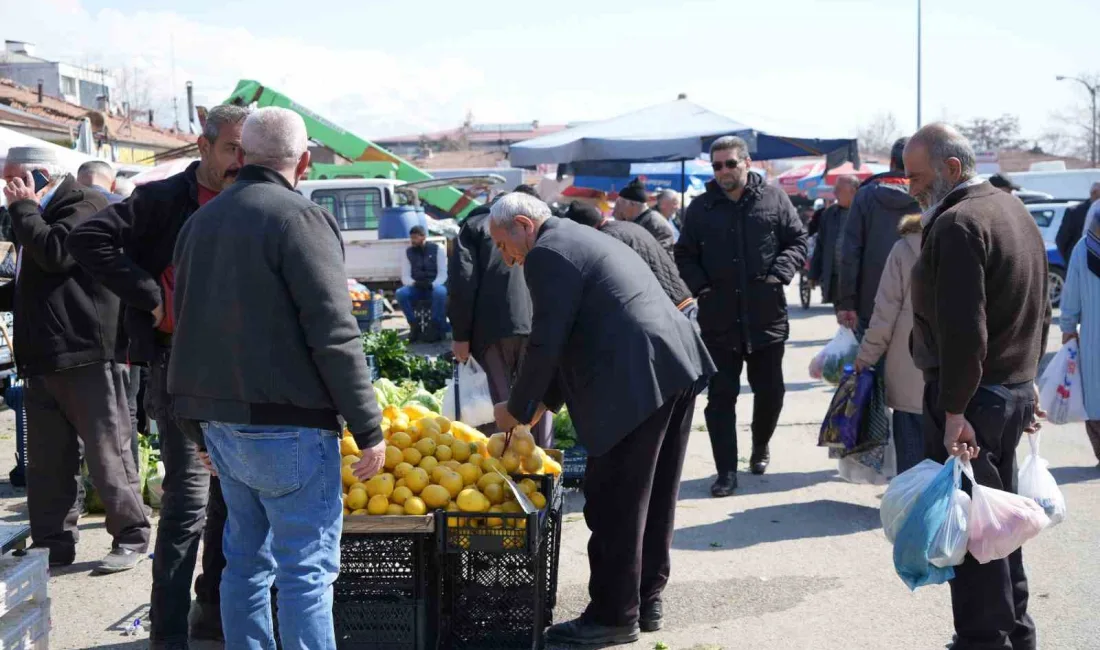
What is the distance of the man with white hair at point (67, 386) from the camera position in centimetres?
558

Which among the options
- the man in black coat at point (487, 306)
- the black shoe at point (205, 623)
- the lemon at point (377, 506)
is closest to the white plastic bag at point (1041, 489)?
the lemon at point (377, 506)

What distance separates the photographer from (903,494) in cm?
414

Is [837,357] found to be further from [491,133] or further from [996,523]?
[491,133]

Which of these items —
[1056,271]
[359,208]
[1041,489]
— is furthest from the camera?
[359,208]

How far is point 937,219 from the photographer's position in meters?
3.96

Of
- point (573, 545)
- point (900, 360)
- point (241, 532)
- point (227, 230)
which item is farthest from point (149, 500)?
point (900, 360)

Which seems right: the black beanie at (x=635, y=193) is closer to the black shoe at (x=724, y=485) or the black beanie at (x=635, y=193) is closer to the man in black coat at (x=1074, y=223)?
the black shoe at (x=724, y=485)

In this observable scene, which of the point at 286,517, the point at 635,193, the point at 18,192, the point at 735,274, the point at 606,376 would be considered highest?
the point at 18,192

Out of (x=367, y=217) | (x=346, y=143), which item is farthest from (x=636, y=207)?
(x=346, y=143)

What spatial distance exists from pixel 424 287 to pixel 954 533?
12.8m

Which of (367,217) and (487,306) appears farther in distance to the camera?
(367,217)

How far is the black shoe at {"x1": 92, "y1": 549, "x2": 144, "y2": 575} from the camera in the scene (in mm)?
5691

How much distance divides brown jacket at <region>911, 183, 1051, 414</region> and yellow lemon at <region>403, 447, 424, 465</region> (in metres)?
2.11

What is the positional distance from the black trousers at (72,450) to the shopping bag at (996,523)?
4.13 metres
